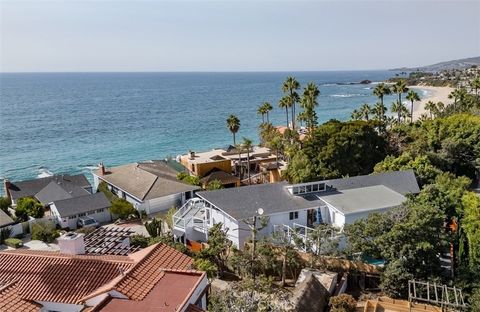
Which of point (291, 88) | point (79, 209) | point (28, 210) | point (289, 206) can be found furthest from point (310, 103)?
point (28, 210)

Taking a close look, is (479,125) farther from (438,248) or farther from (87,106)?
(87,106)

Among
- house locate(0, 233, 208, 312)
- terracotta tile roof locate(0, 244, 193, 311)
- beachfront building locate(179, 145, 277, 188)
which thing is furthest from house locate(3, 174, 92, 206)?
terracotta tile roof locate(0, 244, 193, 311)

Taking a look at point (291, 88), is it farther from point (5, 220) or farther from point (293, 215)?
point (5, 220)

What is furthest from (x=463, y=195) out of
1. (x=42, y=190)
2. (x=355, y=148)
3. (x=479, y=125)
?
(x=42, y=190)

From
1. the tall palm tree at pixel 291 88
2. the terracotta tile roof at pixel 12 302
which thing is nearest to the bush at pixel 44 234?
the terracotta tile roof at pixel 12 302

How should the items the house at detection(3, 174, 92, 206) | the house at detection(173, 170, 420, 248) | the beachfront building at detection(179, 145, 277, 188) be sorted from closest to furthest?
the house at detection(173, 170, 420, 248), the house at detection(3, 174, 92, 206), the beachfront building at detection(179, 145, 277, 188)

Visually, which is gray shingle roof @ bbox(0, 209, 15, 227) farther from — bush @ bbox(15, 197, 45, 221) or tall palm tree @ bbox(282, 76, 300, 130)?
tall palm tree @ bbox(282, 76, 300, 130)
